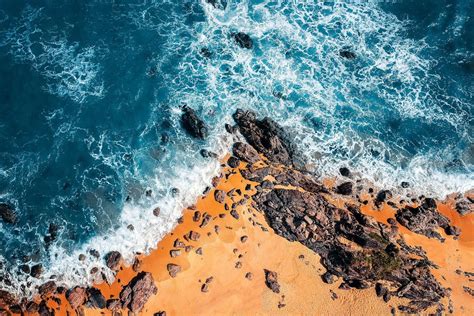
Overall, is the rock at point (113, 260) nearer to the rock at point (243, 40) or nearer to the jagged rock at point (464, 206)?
the rock at point (243, 40)

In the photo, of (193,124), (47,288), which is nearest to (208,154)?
(193,124)

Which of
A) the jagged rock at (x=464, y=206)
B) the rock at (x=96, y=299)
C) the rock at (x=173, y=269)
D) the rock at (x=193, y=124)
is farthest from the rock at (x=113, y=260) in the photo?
the jagged rock at (x=464, y=206)

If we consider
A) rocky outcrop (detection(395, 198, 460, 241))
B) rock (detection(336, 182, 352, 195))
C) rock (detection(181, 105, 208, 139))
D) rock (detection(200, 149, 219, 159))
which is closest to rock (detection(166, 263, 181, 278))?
rock (detection(200, 149, 219, 159))

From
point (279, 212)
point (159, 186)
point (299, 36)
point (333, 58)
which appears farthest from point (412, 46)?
point (159, 186)

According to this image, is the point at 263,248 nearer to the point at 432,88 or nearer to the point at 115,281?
the point at 115,281

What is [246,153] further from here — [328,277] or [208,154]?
[328,277]
